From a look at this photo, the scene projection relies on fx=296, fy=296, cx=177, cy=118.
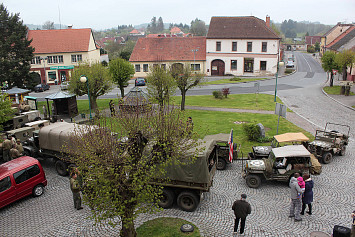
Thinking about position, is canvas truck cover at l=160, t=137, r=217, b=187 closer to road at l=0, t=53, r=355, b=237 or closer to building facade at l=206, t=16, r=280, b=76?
road at l=0, t=53, r=355, b=237

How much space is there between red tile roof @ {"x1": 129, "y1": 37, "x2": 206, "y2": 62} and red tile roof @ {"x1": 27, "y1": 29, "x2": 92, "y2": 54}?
9701 mm

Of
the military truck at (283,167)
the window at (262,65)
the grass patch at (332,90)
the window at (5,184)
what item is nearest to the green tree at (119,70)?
the window at (5,184)

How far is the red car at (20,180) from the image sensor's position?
1312cm

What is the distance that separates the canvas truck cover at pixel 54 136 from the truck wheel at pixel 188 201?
7418 millimetres

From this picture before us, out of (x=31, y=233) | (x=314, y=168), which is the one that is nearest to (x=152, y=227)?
(x=31, y=233)

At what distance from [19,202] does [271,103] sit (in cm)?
2650

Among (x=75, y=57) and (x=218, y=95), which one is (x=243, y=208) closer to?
(x=218, y=95)

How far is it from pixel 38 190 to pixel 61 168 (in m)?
2.30

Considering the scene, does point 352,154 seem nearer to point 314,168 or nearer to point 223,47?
point 314,168

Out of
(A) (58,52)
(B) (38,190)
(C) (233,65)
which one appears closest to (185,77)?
(B) (38,190)

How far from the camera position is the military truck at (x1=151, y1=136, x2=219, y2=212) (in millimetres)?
12055

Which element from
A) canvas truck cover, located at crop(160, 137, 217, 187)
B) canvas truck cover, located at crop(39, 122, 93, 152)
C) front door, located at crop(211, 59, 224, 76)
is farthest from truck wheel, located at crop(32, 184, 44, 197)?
front door, located at crop(211, 59, 224, 76)

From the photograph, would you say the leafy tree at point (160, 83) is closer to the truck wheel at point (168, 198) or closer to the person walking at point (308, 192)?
the truck wheel at point (168, 198)

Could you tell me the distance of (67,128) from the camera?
56.2 ft
